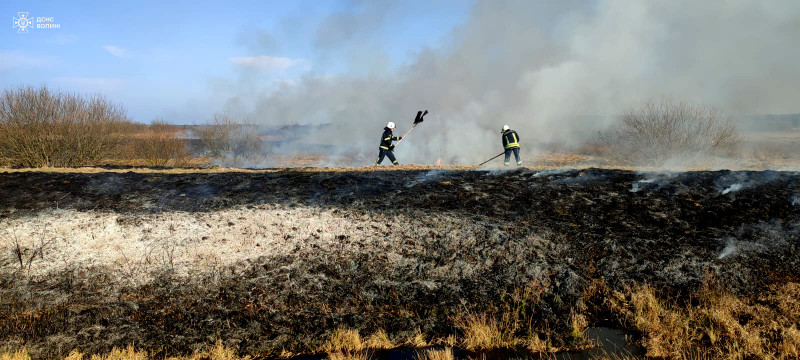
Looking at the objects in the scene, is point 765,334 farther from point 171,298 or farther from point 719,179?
point 171,298

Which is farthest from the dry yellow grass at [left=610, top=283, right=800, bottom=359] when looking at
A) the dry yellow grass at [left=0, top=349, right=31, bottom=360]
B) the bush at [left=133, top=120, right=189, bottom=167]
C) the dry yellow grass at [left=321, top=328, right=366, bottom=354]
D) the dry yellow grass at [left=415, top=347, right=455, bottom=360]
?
the bush at [left=133, top=120, right=189, bottom=167]

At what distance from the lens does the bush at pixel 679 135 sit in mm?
23672

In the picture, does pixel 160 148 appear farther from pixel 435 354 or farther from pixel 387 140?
pixel 435 354

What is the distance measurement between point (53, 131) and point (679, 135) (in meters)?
28.6

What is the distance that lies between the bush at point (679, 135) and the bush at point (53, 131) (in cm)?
2555

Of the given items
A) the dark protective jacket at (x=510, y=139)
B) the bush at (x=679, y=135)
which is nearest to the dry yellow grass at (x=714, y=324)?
the dark protective jacket at (x=510, y=139)

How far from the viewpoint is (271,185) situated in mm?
11547

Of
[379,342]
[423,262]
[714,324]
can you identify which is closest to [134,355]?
[379,342]

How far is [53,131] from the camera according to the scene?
64.5 feet

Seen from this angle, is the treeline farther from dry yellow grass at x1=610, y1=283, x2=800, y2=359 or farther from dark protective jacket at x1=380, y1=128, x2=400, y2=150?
dry yellow grass at x1=610, y1=283, x2=800, y2=359

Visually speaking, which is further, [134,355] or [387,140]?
[387,140]

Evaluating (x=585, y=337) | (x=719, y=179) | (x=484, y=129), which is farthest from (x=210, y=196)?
(x=484, y=129)

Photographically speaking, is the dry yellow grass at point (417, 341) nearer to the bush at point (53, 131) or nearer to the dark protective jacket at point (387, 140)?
the dark protective jacket at point (387, 140)

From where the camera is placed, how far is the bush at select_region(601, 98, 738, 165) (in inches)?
932
